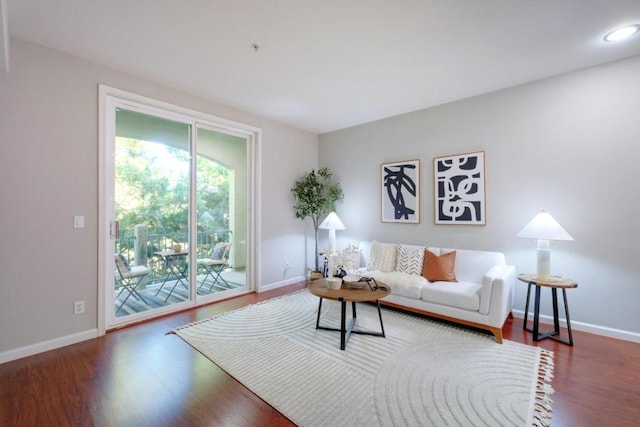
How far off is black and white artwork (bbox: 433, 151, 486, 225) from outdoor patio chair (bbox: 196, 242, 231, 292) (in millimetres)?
3115

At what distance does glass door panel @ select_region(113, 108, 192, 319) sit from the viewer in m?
3.24

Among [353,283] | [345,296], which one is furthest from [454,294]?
[345,296]

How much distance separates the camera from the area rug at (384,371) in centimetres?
181

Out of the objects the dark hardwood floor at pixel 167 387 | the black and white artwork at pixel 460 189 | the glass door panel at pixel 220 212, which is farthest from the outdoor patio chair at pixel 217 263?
the black and white artwork at pixel 460 189

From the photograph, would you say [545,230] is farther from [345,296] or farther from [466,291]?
[345,296]

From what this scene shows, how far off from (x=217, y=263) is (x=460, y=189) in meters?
3.55

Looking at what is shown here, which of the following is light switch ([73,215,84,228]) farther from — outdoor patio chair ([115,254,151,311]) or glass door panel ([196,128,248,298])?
glass door panel ([196,128,248,298])

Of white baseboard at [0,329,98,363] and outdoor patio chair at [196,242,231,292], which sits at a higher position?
outdoor patio chair at [196,242,231,292]

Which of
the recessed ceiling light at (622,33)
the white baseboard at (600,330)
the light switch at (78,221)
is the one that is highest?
the recessed ceiling light at (622,33)

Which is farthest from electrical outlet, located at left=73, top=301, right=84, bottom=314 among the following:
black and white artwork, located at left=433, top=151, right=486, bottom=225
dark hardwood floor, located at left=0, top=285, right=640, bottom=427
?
black and white artwork, located at left=433, top=151, right=486, bottom=225

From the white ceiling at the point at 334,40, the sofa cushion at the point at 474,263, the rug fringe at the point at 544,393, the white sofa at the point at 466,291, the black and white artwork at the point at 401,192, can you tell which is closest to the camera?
the rug fringe at the point at 544,393

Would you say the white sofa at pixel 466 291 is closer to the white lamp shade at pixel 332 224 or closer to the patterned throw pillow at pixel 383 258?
the patterned throw pillow at pixel 383 258

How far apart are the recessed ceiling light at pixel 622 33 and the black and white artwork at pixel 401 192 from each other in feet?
7.14

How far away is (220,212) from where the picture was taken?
13.7 ft
